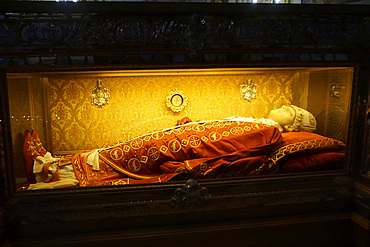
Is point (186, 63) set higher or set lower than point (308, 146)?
higher

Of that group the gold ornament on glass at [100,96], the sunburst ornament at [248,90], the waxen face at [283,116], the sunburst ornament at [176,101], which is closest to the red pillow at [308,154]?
the waxen face at [283,116]

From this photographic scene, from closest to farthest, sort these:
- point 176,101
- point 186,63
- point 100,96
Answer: point 186,63, point 100,96, point 176,101

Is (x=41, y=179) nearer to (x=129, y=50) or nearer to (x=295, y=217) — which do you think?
(x=129, y=50)

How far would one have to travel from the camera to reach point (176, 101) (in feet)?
4.65

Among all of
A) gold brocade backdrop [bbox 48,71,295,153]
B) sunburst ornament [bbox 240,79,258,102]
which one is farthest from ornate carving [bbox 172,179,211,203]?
sunburst ornament [bbox 240,79,258,102]

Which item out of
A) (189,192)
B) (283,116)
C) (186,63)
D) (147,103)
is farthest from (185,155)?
(283,116)

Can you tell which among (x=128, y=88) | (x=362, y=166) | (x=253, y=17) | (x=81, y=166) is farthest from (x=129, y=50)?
(x=362, y=166)

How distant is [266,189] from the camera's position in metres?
1.25

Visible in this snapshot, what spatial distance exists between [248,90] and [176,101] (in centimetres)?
38

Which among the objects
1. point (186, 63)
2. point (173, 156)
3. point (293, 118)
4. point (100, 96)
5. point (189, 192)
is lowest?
point (189, 192)

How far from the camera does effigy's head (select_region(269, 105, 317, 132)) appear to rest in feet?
4.67

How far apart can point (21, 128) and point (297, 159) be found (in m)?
1.27

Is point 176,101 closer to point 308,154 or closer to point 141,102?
point 141,102

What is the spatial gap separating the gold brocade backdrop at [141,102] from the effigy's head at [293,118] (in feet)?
0.13
